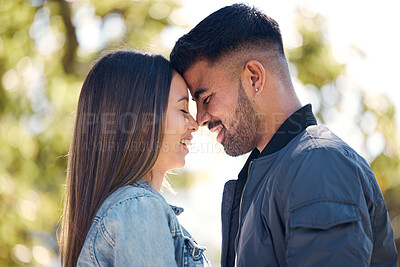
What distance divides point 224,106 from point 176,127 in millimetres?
278

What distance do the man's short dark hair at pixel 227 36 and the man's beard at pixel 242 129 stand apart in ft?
0.60

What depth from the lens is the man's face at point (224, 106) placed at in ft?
6.97

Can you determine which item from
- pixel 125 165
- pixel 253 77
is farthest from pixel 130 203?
pixel 253 77

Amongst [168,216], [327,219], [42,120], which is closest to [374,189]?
[327,219]

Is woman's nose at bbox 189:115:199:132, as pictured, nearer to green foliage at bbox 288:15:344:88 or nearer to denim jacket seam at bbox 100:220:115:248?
denim jacket seam at bbox 100:220:115:248

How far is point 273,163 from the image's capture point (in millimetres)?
1854

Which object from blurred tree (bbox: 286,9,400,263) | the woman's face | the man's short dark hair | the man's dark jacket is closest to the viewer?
the man's dark jacket

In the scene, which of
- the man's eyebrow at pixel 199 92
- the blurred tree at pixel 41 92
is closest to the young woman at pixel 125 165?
the man's eyebrow at pixel 199 92

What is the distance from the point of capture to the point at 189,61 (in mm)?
2191

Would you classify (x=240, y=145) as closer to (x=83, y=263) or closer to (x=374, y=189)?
(x=374, y=189)

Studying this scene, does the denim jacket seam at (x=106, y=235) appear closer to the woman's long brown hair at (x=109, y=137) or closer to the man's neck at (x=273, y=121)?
the woman's long brown hair at (x=109, y=137)

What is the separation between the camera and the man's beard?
2.11 meters

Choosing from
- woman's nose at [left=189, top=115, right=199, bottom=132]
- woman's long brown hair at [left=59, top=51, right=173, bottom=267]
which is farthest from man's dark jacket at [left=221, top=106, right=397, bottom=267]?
woman's long brown hair at [left=59, top=51, right=173, bottom=267]

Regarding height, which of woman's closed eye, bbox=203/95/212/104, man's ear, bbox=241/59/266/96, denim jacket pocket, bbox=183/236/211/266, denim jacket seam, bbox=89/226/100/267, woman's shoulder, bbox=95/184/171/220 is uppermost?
man's ear, bbox=241/59/266/96
